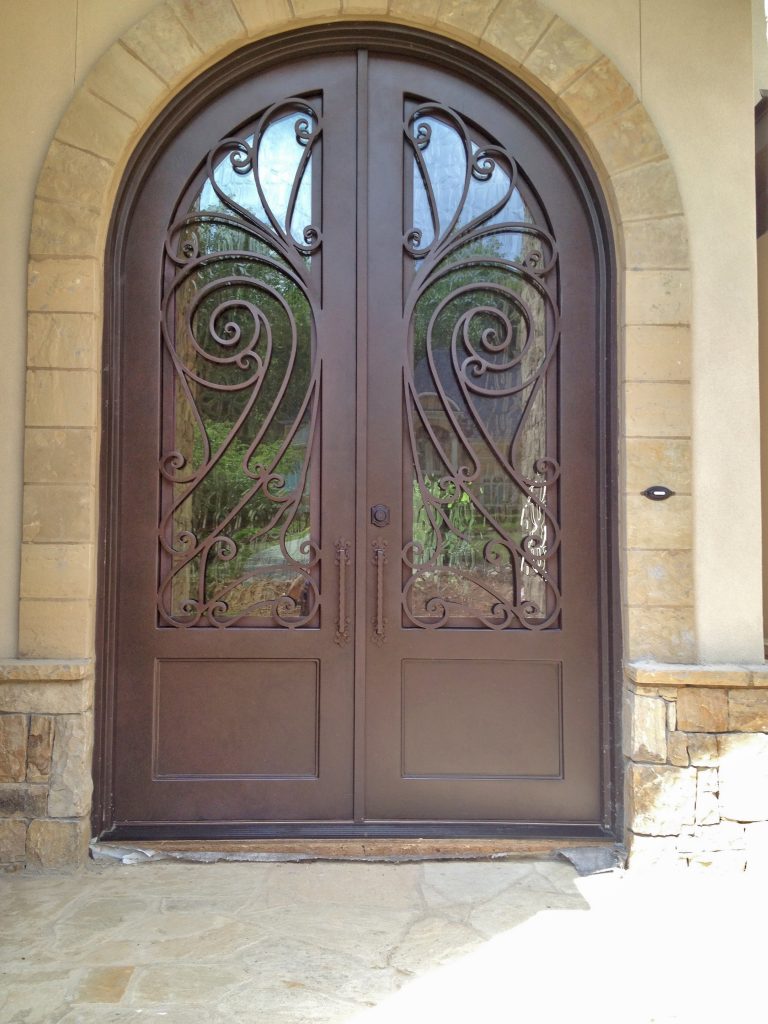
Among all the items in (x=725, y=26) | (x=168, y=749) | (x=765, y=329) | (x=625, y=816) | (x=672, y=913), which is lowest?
(x=672, y=913)

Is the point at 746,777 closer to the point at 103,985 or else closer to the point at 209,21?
the point at 103,985

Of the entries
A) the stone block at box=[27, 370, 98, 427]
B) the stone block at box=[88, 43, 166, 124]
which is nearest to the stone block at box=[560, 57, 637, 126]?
the stone block at box=[88, 43, 166, 124]

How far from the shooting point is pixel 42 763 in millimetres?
3105

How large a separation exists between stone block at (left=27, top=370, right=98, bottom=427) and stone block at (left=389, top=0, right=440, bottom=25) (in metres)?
1.96

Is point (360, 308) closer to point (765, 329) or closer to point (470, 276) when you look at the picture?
point (470, 276)

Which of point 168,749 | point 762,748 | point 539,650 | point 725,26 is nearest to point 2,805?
point 168,749

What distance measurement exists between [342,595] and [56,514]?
1.18 metres

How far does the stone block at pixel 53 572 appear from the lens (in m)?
3.17

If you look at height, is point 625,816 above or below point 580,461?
below

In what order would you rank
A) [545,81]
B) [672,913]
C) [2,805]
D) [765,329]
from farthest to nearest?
[765,329]
[545,81]
[2,805]
[672,913]

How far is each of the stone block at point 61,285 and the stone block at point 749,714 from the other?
9.76 ft

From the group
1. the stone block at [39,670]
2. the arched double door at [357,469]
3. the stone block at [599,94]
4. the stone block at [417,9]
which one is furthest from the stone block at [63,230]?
the stone block at [599,94]

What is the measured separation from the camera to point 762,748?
3.10m

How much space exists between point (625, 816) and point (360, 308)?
2350 millimetres
